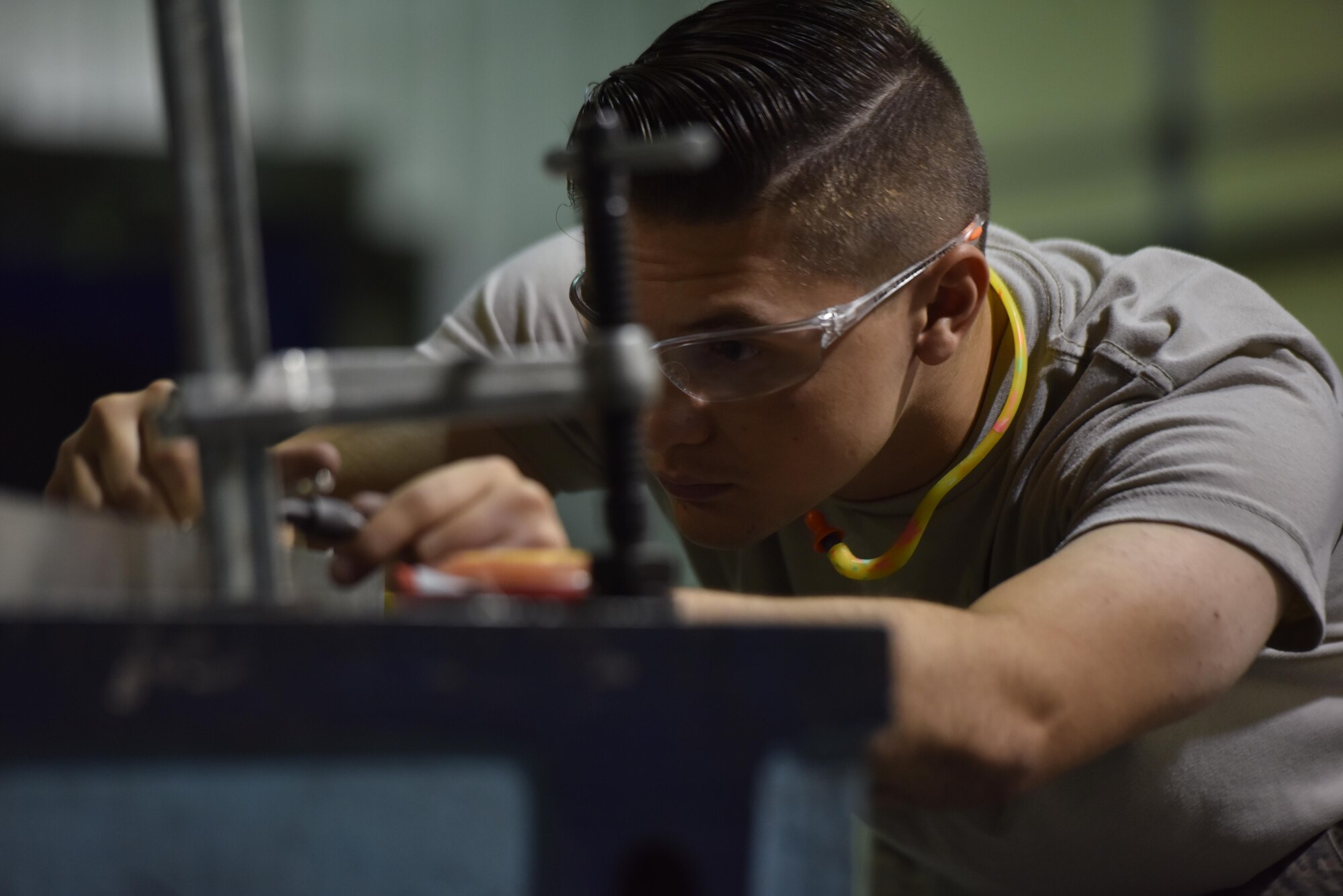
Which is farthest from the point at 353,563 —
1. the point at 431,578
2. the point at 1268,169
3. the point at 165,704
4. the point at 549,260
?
the point at 1268,169

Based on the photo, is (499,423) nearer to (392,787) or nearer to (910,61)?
(910,61)

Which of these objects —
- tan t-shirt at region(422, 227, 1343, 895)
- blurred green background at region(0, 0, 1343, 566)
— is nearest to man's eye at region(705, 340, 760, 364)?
tan t-shirt at region(422, 227, 1343, 895)

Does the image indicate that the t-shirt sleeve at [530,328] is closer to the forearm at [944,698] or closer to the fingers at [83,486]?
the fingers at [83,486]

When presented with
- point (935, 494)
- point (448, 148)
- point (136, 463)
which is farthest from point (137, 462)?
point (448, 148)

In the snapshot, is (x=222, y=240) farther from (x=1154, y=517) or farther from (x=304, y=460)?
(x=1154, y=517)

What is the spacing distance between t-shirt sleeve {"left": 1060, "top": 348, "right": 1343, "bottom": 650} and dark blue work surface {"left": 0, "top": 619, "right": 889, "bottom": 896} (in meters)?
0.55

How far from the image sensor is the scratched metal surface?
0.48 m

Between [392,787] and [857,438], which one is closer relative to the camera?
[392,787]

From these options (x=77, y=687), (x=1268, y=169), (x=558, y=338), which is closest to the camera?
(x=77, y=687)

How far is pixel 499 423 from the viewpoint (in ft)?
4.97

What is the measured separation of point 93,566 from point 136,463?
1.30 ft

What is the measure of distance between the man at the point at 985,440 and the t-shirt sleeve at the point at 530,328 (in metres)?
0.12

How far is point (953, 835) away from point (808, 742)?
963 millimetres

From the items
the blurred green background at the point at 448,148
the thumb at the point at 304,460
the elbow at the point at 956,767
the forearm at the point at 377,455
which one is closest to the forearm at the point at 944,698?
the elbow at the point at 956,767
